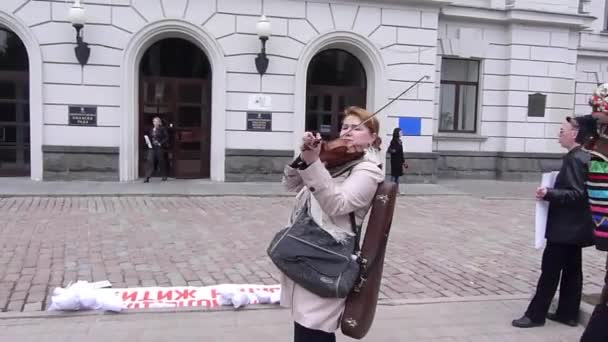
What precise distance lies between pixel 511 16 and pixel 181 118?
1047cm

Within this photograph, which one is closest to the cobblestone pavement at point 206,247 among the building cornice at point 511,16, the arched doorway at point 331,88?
the arched doorway at point 331,88

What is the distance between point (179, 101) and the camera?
15.8 m

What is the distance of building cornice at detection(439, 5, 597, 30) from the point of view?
17234 millimetres

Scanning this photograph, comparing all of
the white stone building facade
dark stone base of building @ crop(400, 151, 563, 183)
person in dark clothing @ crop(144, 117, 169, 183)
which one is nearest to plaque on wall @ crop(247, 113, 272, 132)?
the white stone building facade

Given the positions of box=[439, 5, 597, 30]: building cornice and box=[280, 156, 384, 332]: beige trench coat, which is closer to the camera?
box=[280, 156, 384, 332]: beige trench coat

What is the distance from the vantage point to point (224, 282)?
6023 mm

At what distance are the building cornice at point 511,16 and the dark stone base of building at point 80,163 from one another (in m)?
10.5

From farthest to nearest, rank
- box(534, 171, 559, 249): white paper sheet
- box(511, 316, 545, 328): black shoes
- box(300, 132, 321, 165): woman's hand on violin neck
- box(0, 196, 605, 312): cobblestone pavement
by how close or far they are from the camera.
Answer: box(0, 196, 605, 312): cobblestone pavement < box(511, 316, 545, 328): black shoes < box(534, 171, 559, 249): white paper sheet < box(300, 132, 321, 165): woman's hand on violin neck

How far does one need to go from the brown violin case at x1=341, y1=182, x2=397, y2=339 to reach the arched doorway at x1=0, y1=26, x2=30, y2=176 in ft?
46.5

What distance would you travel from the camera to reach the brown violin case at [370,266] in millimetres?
3045

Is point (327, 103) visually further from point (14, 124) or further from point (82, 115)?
point (14, 124)

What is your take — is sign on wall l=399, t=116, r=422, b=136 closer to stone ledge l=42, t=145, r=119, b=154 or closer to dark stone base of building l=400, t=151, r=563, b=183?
dark stone base of building l=400, t=151, r=563, b=183

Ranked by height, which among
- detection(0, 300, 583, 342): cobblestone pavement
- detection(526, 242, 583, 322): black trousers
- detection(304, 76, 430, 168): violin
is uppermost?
detection(304, 76, 430, 168): violin

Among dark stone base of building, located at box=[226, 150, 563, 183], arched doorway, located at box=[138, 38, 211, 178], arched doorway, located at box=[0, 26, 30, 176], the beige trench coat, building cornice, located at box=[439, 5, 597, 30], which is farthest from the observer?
building cornice, located at box=[439, 5, 597, 30]
